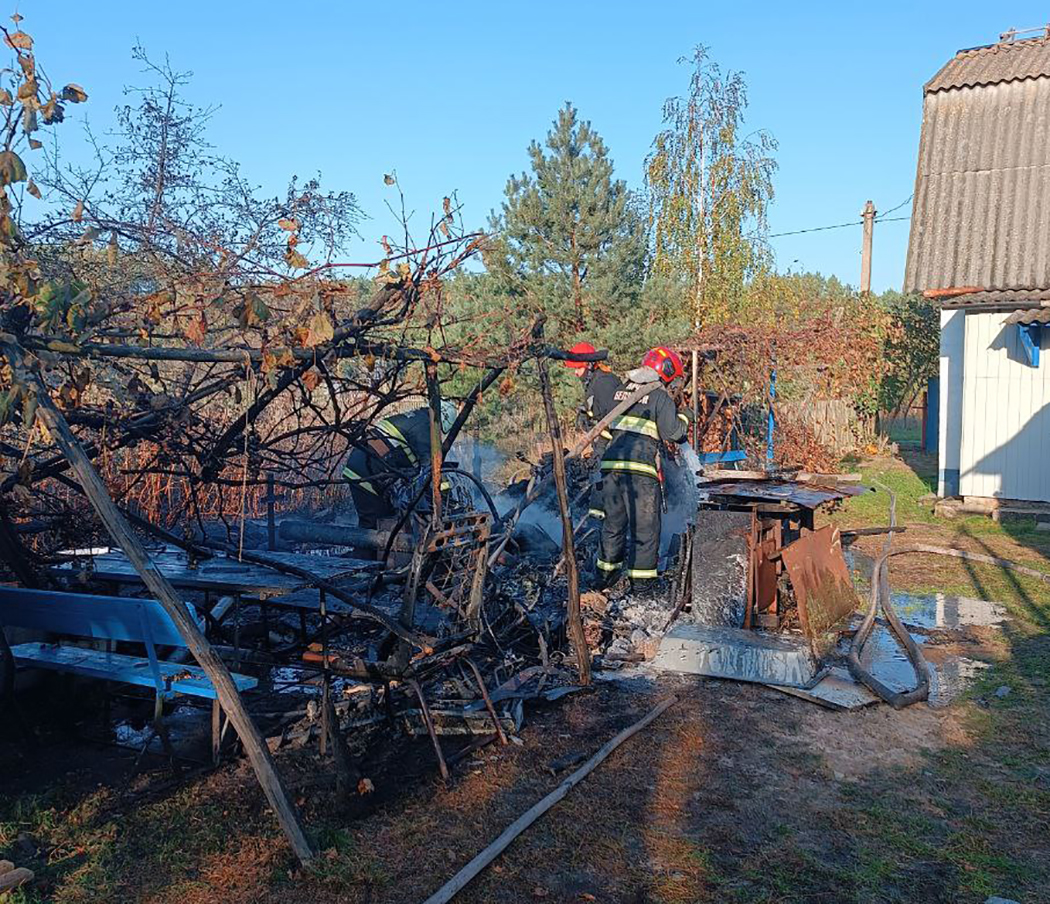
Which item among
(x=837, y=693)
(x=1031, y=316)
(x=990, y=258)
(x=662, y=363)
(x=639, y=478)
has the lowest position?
(x=837, y=693)

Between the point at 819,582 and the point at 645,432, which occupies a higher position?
the point at 645,432

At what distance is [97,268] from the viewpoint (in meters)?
5.57

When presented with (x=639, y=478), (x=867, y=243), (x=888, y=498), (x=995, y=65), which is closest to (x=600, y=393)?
(x=639, y=478)

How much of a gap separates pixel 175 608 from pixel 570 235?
12.7 meters

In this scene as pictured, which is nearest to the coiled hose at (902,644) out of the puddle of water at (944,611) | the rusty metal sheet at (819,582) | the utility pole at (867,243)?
the rusty metal sheet at (819,582)

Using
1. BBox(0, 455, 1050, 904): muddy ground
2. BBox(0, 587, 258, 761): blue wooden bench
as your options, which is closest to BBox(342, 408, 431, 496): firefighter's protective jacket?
BBox(0, 455, 1050, 904): muddy ground

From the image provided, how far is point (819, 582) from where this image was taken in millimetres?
6996

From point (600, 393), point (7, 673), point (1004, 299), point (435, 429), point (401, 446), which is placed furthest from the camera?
point (1004, 299)

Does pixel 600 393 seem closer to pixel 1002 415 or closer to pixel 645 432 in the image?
pixel 645 432

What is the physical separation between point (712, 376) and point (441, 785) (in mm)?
10534

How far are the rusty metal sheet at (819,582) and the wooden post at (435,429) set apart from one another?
2809mm

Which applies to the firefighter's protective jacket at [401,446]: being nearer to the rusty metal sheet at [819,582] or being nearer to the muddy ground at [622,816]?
the muddy ground at [622,816]

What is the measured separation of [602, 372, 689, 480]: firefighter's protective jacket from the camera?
25.7 feet

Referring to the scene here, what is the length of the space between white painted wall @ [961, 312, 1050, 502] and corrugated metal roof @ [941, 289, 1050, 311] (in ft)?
0.66
